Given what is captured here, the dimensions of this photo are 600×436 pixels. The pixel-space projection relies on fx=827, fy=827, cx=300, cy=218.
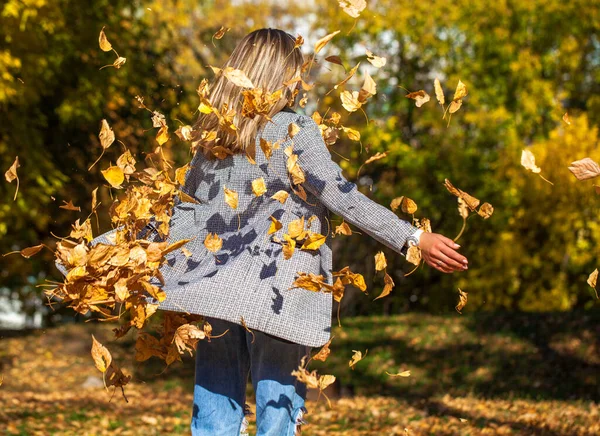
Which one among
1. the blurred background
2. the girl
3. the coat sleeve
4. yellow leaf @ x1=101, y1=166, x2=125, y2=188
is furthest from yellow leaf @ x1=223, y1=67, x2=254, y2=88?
the blurred background

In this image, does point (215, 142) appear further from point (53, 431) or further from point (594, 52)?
point (594, 52)

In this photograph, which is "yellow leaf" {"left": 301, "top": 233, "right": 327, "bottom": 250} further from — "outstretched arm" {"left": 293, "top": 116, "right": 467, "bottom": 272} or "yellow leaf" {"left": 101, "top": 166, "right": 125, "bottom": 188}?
"yellow leaf" {"left": 101, "top": 166, "right": 125, "bottom": 188}

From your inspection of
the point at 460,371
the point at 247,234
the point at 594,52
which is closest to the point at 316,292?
the point at 247,234

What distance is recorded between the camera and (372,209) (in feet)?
9.62

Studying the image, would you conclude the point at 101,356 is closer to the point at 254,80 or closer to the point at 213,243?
the point at 213,243

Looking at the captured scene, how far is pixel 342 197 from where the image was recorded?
9.68 ft

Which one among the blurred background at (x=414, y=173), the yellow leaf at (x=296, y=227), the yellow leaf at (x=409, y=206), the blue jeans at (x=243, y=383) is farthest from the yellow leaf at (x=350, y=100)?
the blurred background at (x=414, y=173)

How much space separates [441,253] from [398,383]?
799 cm

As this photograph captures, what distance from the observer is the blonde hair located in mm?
3158

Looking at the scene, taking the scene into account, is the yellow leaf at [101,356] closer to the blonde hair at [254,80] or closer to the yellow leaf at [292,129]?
the blonde hair at [254,80]

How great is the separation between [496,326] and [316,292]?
1039 centimetres

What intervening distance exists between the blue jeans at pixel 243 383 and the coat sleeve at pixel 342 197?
0.53 m

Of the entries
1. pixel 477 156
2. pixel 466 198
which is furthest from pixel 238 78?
pixel 477 156

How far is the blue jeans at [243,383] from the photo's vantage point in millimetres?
3051
